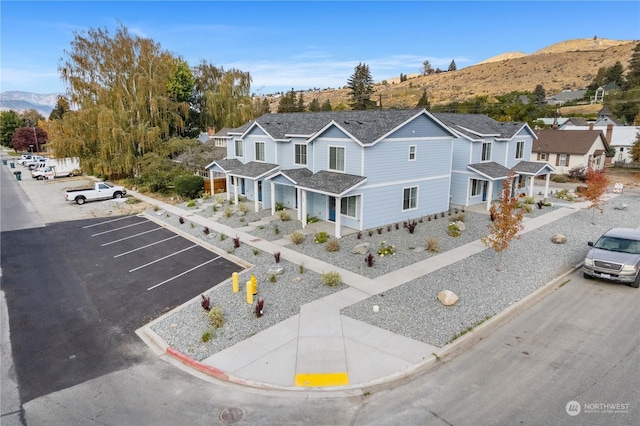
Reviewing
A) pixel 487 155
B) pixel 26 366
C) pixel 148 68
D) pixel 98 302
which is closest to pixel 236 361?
pixel 26 366

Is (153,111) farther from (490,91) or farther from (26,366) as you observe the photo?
(490,91)

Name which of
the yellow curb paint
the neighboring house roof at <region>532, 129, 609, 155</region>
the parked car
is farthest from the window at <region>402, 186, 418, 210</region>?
the neighboring house roof at <region>532, 129, 609, 155</region>

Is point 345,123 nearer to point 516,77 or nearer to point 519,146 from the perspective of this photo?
point 519,146

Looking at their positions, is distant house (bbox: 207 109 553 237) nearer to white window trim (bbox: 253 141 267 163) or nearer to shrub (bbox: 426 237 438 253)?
white window trim (bbox: 253 141 267 163)

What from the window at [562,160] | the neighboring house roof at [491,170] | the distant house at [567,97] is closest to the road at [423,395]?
the neighboring house roof at [491,170]

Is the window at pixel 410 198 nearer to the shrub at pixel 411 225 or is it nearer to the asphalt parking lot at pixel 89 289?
the shrub at pixel 411 225

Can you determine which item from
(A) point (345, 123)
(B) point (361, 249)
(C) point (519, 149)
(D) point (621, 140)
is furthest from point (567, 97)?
(B) point (361, 249)

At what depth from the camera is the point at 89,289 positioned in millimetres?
15273

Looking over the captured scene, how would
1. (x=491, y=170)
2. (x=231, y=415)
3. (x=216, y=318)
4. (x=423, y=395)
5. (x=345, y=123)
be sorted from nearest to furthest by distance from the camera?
1. (x=231, y=415)
2. (x=423, y=395)
3. (x=216, y=318)
4. (x=345, y=123)
5. (x=491, y=170)

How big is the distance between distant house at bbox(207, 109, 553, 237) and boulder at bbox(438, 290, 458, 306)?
8031 mm

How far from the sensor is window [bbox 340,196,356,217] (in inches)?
866

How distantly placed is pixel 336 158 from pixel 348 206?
2926 mm

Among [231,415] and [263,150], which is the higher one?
[263,150]

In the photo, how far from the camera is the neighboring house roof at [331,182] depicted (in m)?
20.4
